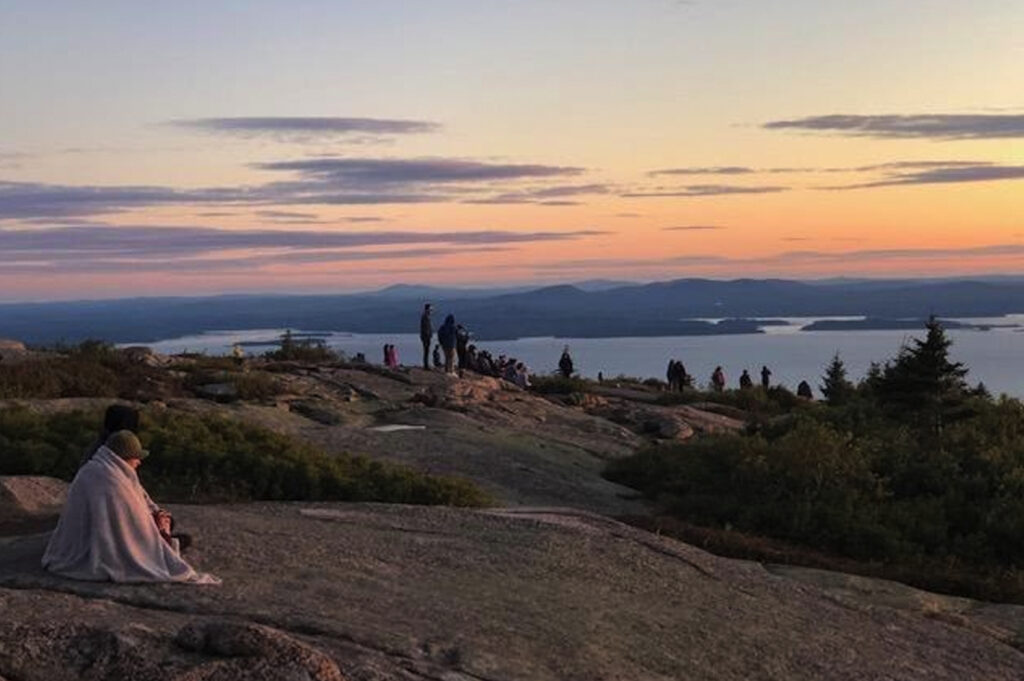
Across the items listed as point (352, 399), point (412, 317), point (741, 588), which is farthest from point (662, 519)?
point (412, 317)

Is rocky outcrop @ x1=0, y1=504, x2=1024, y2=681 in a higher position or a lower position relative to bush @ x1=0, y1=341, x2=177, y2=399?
lower

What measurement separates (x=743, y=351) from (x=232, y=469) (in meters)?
110

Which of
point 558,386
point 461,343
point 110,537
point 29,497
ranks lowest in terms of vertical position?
→ point 558,386

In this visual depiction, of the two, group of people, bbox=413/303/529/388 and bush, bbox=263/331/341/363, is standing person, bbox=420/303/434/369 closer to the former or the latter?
group of people, bbox=413/303/529/388

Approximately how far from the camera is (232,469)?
16141 millimetres

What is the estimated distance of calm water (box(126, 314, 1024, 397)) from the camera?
80.0 metres

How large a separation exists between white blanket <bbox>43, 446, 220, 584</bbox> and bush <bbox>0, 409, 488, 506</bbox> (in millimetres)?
5731

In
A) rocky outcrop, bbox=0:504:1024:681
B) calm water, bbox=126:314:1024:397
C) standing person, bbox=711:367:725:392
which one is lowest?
calm water, bbox=126:314:1024:397

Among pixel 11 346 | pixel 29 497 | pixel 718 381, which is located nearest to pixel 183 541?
pixel 29 497

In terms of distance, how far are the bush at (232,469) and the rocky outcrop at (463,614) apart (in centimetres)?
255

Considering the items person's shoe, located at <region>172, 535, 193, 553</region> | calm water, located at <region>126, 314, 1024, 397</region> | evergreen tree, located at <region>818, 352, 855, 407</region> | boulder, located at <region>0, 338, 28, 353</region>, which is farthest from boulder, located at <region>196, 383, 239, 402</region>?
calm water, located at <region>126, 314, 1024, 397</region>

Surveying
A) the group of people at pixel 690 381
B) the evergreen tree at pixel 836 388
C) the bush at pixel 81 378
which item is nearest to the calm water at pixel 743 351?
the evergreen tree at pixel 836 388

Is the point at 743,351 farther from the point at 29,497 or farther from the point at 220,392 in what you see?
the point at 29,497

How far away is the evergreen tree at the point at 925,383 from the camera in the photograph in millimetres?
28219
